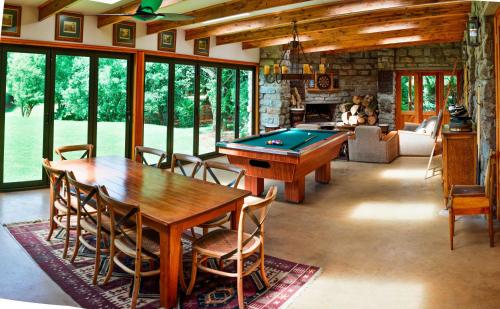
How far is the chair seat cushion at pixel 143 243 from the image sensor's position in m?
2.95

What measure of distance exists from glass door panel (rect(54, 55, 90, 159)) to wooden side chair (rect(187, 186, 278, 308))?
14.4ft

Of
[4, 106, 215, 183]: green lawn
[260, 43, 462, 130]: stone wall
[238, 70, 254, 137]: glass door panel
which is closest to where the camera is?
[4, 106, 215, 183]: green lawn

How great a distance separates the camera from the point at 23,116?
6184 millimetres

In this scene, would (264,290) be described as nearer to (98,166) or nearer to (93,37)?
(98,166)

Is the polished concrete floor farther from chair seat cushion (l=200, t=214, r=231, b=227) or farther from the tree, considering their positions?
the tree

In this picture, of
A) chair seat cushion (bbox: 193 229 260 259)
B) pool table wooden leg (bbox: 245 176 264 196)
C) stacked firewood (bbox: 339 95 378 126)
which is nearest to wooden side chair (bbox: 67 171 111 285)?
chair seat cushion (bbox: 193 229 260 259)

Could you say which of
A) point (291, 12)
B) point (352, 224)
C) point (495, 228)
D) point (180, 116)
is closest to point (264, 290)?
point (352, 224)

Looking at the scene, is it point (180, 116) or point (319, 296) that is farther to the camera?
point (180, 116)

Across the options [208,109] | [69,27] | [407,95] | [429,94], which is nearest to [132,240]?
[69,27]

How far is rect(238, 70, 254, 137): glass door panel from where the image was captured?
1017 centimetres

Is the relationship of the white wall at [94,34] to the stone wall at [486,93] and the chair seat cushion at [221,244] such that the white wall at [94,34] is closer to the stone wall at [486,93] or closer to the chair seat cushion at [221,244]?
the chair seat cushion at [221,244]

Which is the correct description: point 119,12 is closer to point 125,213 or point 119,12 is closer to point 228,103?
point 228,103

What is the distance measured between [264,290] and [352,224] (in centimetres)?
196

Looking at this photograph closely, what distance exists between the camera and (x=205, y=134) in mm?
9305
